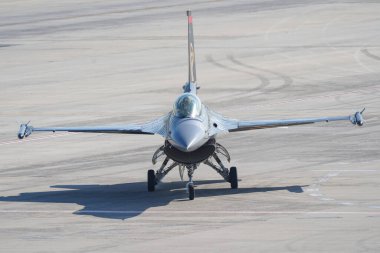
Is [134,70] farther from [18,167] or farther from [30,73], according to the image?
[18,167]

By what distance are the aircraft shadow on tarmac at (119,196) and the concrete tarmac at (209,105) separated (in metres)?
0.07

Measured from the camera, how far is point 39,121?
5547 cm

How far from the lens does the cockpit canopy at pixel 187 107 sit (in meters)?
36.9

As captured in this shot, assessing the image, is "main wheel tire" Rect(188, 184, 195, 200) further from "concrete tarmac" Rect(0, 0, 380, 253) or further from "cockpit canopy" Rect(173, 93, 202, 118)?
"cockpit canopy" Rect(173, 93, 202, 118)

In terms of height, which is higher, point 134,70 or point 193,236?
point 134,70

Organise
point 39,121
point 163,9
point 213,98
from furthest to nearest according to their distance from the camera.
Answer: point 163,9
point 213,98
point 39,121

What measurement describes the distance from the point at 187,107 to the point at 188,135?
1.61 meters

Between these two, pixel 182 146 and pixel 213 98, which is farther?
pixel 213 98

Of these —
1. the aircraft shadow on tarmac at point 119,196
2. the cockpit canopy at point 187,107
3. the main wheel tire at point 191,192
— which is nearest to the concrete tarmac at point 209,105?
the aircraft shadow on tarmac at point 119,196

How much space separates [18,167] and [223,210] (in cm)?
1139

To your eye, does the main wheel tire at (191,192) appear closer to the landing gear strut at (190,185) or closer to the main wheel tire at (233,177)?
the landing gear strut at (190,185)

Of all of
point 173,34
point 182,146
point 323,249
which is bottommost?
point 323,249

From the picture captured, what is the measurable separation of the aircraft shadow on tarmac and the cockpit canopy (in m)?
2.75

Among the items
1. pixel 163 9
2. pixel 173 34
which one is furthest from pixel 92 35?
pixel 163 9
